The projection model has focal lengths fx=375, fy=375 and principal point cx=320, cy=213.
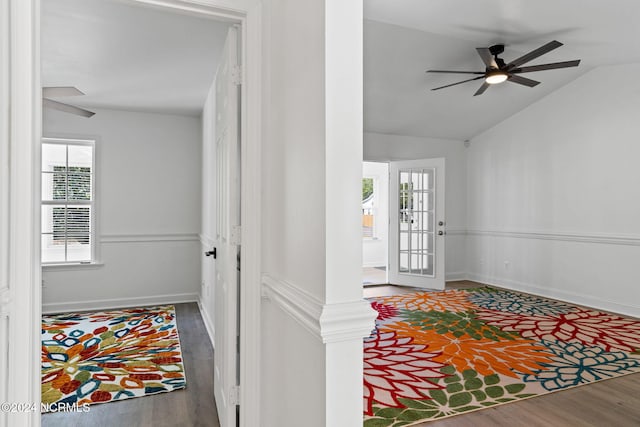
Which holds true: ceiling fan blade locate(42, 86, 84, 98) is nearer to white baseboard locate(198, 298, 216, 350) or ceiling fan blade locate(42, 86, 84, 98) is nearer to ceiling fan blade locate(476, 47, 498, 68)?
white baseboard locate(198, 298, 216, 350)

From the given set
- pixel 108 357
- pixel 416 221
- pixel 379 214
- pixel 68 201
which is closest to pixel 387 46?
pixel 416 221

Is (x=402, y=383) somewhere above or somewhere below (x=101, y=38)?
below

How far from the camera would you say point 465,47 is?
14.0 ft

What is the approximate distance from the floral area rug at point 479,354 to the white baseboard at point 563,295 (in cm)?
20

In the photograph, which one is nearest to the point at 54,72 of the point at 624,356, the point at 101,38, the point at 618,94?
the point at 101,38

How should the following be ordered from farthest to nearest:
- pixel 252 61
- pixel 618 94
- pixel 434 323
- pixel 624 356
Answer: pixel 618 94, pixel 434 323, pixel 624 356, pixel 252 61

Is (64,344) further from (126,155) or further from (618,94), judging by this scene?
(618,94)

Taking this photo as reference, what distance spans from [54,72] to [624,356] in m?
5.84

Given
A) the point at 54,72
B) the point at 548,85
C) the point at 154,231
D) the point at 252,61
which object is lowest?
the point at 154,231

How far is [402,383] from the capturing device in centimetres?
270

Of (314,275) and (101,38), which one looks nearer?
(314,275)

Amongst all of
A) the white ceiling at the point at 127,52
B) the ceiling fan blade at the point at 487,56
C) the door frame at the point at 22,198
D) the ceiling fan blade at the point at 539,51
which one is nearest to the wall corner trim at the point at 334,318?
the door frame at the point at 22,198

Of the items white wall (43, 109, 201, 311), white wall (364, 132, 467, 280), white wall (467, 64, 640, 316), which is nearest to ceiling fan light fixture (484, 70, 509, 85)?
white wall (467, 64, 640, 316)

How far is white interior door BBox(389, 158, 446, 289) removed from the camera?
5.98 m
